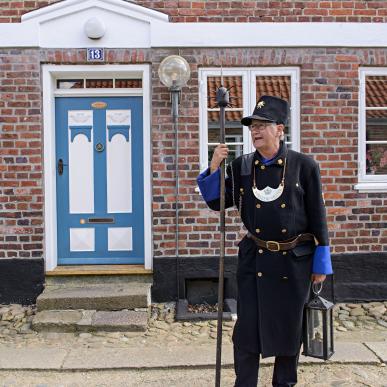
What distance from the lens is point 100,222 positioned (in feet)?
20.4

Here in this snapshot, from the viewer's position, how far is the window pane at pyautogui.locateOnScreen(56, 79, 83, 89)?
6145 millimetres

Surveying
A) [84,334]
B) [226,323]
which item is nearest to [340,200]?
[226,323]

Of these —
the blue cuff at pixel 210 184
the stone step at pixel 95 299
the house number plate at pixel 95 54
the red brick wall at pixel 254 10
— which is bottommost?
the stone step at pixel 95 299

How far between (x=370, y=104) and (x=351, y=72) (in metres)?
0.45

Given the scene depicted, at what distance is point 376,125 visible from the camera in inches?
243

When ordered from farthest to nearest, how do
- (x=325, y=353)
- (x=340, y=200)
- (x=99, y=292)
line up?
(x=340, y=200)
(x=99, y=292)
(x=325, y=353)

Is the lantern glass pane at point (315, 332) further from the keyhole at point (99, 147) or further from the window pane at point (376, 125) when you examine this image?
the keyhole at point (99, 147)

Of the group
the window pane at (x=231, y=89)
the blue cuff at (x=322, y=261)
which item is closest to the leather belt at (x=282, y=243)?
the blue cuff at (x=322, y=261)

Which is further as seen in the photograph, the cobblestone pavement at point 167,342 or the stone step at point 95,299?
the stone step at point 95,299

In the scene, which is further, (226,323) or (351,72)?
(351,72)

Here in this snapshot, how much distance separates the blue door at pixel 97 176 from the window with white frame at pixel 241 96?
776 millimetres

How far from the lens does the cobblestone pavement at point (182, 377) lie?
4.07 m

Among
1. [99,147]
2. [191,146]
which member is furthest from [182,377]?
[99,147]

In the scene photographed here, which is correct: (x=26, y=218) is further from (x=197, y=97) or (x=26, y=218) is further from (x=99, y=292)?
(x=197, y=97)
